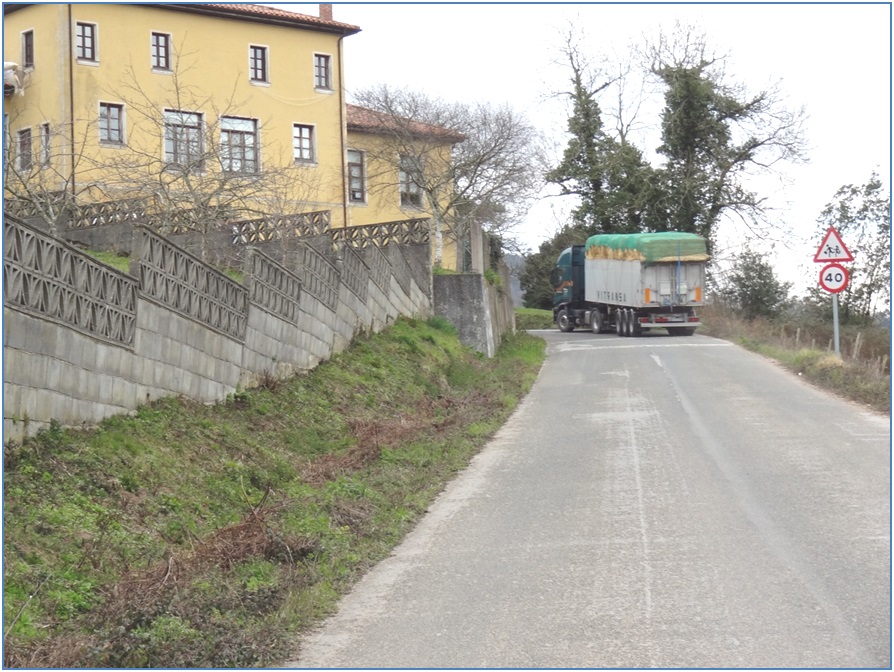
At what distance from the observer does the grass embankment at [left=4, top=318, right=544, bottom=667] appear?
6.46 m

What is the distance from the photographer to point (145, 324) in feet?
38.0

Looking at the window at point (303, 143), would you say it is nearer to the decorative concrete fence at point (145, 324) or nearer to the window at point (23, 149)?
the window at point (23, 149)

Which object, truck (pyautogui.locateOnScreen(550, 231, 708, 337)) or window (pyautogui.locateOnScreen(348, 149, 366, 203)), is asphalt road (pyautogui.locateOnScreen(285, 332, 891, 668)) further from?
window (pyautogui.locateOnScreen(348, 149, 366, 203))

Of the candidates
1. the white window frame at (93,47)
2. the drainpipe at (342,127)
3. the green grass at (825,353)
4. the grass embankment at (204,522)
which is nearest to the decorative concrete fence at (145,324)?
the grass embankment at (204,522)

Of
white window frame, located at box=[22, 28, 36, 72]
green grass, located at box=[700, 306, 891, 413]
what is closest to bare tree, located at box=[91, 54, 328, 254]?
white window frame, located at box=[22, 28, 36, 72]

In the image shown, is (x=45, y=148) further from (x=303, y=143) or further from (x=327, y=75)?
(x=327, y=75)

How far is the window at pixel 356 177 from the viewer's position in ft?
148

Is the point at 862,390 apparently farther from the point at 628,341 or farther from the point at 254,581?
the point at 628,341

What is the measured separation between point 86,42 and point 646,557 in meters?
32.1

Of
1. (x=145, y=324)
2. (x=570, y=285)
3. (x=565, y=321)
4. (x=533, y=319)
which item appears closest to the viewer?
(x=145, y=324)

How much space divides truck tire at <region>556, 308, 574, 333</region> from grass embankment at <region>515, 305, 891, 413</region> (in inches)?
76.8

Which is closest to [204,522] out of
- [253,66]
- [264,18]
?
[253,66]

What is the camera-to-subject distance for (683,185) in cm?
5481

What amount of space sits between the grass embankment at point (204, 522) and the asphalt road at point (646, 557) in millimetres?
443
